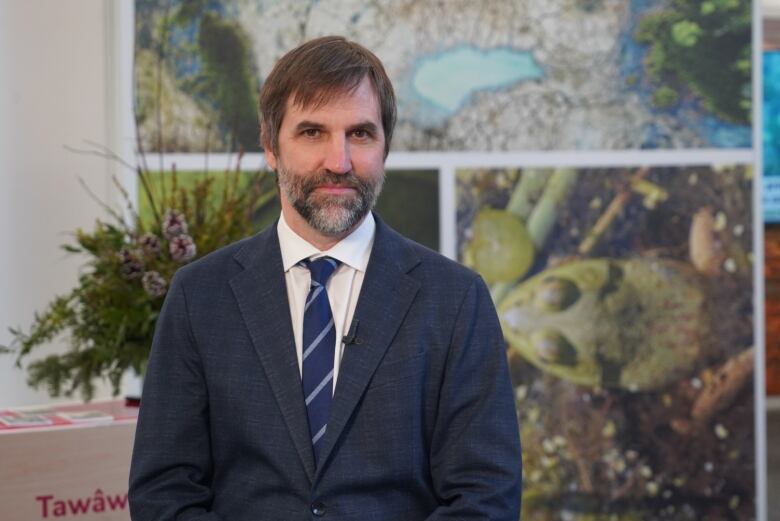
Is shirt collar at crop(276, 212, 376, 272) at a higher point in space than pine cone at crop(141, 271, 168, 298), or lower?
higher

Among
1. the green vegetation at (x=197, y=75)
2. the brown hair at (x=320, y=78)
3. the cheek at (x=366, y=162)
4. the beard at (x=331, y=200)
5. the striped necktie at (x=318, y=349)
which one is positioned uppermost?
the green vegetation at (x=197, y=75)

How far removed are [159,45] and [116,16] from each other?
0.54ft

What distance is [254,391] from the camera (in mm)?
1970

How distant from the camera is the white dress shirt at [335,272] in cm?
206

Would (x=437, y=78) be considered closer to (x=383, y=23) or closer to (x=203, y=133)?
(x=383, y=23)

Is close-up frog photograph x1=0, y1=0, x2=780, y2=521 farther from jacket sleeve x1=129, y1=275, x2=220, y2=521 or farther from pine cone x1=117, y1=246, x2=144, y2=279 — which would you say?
jacket sleeve x1=129, y1=275, x2=220, y2=521

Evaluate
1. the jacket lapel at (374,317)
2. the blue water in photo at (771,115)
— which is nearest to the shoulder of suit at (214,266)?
the jacket lapel at (374,317)

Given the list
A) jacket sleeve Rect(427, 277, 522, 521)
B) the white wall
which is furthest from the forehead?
the white wall

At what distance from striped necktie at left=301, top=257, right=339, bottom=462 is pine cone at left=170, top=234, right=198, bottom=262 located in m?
1.07

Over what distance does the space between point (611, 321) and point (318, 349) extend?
2635mm

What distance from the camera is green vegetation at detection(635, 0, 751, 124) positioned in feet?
14.6

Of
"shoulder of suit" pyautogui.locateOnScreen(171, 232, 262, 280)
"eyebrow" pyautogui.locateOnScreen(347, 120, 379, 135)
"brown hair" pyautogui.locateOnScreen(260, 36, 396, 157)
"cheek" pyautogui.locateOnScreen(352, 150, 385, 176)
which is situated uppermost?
"brown hair" pyautogui.locateOnScreen(260, 36, 396, 157)

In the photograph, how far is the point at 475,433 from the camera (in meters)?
1.96

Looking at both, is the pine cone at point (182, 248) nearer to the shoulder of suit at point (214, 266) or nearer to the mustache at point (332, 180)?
the shoulder of suit at point (214, 266)
